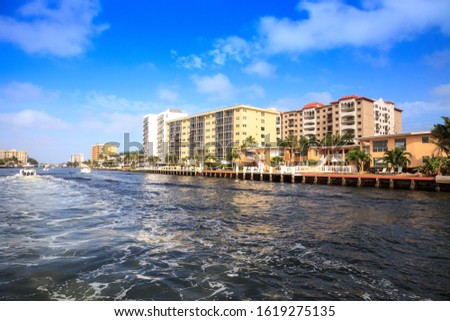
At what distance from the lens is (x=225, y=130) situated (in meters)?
124

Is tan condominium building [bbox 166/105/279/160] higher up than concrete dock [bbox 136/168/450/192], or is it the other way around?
tan condominium building [bbox 166/105/279/160]

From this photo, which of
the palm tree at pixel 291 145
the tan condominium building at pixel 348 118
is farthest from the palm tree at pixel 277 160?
the tan condominium building at pixel 348 118

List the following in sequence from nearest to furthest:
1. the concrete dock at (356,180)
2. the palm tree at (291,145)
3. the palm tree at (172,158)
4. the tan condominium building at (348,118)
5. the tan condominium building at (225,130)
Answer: the concrete dock at (356,180)
the palm tree at (291,145)
the tan condominium building at (348,118)
the tan condominium building at (225,130)
the palm tree at (172,158)

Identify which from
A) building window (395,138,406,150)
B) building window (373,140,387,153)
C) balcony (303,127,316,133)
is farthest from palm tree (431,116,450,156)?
balcony (303,127,316,133)

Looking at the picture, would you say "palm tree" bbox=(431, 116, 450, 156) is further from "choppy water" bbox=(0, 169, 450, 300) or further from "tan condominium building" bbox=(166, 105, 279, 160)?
"tan condominium building" bbox=(166, 105, 279, 160)

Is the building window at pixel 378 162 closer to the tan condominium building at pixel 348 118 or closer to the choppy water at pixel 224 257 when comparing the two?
the choppy water at pixel 224 257

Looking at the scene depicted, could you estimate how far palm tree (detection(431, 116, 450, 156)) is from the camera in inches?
1784

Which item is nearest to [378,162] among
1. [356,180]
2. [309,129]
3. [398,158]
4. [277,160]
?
[398,158]

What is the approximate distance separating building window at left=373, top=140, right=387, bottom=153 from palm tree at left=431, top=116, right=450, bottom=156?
1113cm

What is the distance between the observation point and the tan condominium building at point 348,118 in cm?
11325

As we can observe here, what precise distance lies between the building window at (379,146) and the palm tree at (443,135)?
11127 millimetres

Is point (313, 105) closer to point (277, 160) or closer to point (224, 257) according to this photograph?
point (277, 160)

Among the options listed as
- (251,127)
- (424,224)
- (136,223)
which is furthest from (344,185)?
(251,127)

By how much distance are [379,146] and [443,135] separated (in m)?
13.8
